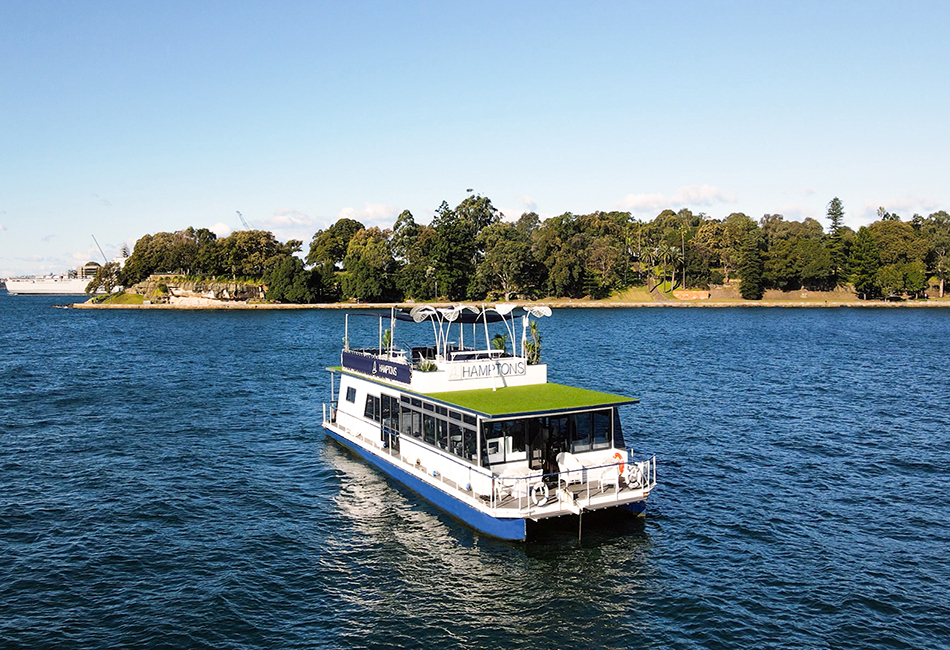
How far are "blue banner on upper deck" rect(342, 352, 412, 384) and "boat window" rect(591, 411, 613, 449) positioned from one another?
8.49m

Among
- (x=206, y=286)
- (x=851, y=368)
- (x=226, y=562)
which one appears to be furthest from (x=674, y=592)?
(x=206, y=286)

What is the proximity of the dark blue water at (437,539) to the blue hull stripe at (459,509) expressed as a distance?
57 centimetres

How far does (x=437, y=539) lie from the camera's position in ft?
85.3

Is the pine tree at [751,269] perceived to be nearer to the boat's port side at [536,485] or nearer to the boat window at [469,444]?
the boat's port side at [536,485]

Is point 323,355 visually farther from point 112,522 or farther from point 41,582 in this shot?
point 41,582

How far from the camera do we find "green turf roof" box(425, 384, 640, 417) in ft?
83.8

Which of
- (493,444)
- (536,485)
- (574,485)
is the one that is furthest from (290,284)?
(536,485)

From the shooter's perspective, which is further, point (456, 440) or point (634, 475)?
point (456, 440)

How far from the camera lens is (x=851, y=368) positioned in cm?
7250

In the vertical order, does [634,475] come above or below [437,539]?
above

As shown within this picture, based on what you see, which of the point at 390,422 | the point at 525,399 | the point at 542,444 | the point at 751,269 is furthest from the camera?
the point at 751,269

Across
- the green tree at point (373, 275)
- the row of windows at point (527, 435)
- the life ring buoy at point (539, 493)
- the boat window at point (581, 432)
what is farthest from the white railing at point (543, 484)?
the green tree at point (373, 275)

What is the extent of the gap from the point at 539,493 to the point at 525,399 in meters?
4.19

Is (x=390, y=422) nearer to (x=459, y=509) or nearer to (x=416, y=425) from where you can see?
(x=416, y=425)
